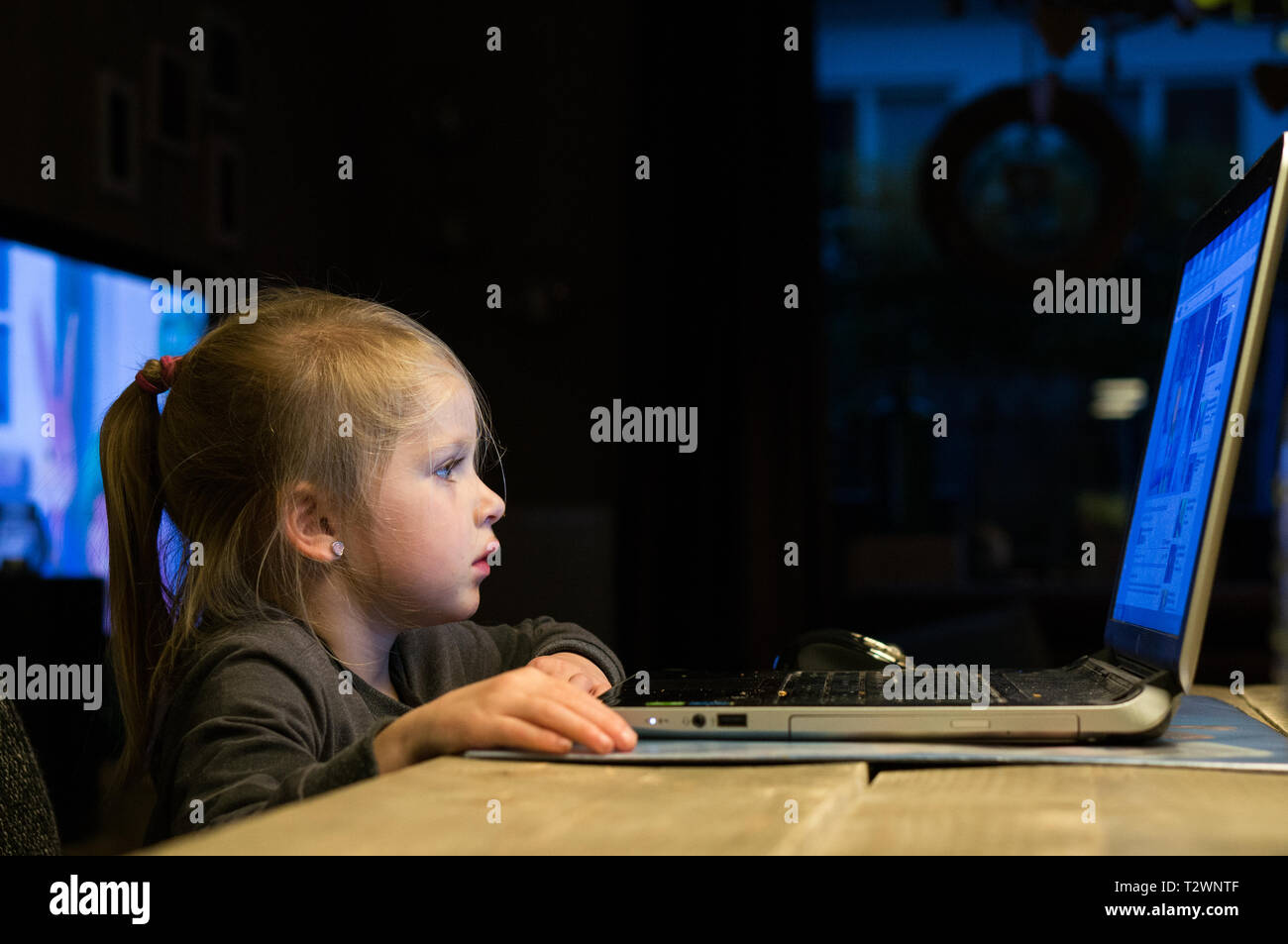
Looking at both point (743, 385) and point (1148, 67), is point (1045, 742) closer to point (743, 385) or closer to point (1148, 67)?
point (743, 385)

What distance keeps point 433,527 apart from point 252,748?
37 cm

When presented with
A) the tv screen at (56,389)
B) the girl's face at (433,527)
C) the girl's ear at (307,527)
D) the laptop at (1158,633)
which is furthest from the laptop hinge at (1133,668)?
the tv screen at (56,389)

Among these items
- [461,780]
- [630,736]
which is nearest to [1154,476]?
[630,736]

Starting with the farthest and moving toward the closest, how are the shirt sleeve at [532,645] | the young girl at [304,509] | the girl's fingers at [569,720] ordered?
the shirt sleeve at [532,645] < the young girl at [304,509] < the girl's fingers at [569,720]

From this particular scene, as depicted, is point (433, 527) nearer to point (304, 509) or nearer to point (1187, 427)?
point (304, 509)

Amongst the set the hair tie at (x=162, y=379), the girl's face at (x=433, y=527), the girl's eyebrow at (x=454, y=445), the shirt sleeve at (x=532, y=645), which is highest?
the hair tie at (x=162, y=379)

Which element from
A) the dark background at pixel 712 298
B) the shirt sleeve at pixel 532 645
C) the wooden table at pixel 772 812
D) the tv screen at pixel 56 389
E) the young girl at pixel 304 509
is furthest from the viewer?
the dark background at pixel 712 298

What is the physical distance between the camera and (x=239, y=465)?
1.17 m

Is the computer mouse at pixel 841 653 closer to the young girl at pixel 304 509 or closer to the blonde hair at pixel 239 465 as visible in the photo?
the young girl at pixel 304 509

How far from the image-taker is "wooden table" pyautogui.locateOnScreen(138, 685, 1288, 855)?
451 mm

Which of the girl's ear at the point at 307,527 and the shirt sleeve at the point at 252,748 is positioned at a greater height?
the girl's ear at the point at 307,527

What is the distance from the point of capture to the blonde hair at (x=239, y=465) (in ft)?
3.75

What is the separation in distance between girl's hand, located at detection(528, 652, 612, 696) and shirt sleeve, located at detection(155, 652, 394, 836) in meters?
0.26

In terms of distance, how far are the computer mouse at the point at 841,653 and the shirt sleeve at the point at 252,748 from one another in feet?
1.53
